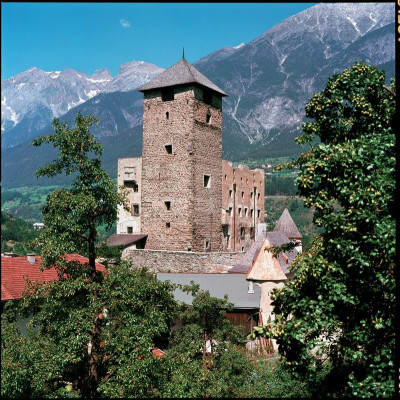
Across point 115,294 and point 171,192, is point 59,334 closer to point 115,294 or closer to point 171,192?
point 115,294

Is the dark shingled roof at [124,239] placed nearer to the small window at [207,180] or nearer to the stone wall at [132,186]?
the stone wall at [132,186]

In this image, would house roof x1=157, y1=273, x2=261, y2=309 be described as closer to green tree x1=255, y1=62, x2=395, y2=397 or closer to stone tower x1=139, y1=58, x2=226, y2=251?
stone tower x1=139, y1=58, x2=226, y2=251

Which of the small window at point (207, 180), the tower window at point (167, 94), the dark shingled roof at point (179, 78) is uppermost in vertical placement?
the dark shingled roof at point (179, 78)

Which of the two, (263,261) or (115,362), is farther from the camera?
(263,261)

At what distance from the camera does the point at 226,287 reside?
24328 mm

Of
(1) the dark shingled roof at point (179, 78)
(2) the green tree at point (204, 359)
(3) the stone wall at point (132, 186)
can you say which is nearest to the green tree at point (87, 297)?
(2) the green tree at point (204, 359)

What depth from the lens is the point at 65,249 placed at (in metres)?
11.4

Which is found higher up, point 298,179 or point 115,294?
point 298,179

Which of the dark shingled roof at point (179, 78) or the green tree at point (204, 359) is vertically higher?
the dark shingled roof at point (179, 78)

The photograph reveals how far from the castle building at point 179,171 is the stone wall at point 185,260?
3.75ft

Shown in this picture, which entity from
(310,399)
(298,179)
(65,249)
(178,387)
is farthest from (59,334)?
(298,179)

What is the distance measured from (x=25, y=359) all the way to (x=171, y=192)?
26209 millimetres

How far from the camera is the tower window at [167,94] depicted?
3659 cm

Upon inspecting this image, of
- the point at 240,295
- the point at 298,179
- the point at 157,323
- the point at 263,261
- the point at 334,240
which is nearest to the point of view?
the point at 334,240
